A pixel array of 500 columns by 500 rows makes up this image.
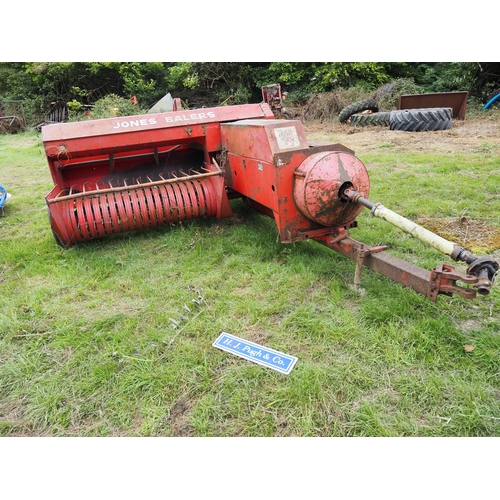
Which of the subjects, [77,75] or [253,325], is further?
[77,75]

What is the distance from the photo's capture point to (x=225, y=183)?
13.8ft

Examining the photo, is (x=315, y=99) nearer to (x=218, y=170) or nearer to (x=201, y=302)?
(x=218, y=170)

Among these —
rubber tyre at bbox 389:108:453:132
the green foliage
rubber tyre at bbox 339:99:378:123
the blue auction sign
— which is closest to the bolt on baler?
the blue auction sign

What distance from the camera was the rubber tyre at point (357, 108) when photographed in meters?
11.6

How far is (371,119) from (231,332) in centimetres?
946

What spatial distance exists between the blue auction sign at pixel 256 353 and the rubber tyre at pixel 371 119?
932 centimetres

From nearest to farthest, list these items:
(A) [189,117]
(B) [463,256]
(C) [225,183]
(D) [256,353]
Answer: (B) [463,256]
(D) [256,353]
(C) [225,183]
(A) [189,117]

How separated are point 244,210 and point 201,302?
2.05 m

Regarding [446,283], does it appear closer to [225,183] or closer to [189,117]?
[225,183]

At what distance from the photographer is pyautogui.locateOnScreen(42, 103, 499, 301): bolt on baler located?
2603 millimetres

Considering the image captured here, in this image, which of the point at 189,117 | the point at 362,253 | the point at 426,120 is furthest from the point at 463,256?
the point at 426,120

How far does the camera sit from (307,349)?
2.45 m

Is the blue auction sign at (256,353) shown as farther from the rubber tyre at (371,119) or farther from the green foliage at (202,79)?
the green foliage at (202,79)

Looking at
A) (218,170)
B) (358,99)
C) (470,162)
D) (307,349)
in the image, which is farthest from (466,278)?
(358,99)
